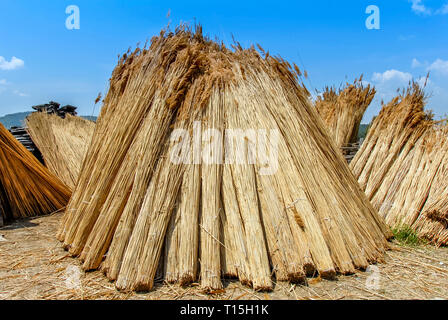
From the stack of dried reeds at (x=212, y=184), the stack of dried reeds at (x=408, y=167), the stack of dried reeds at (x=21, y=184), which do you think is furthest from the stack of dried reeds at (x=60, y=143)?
the stack of dried reeds at (x=408, y=167)

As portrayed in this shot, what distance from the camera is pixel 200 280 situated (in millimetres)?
2348

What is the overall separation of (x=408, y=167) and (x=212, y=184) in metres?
3.02

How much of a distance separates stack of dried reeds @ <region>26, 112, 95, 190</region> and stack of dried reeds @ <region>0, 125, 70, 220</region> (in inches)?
28.3

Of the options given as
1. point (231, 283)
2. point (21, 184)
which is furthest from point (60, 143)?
point (231, 283)

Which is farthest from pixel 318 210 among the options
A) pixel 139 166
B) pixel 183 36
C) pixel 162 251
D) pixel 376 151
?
pixel 376 151

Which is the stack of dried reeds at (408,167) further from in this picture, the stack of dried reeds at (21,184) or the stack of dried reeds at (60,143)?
Answer: the stack of dried reeds at (60,143)

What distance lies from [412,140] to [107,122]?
3960 mm

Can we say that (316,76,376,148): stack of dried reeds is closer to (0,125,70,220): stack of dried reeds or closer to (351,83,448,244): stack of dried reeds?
(351,83,448,244): stack of dried reeds

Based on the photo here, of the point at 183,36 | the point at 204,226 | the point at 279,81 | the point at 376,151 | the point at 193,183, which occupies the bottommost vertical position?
the point at 204,226

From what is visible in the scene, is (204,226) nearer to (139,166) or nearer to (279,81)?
(139,166)

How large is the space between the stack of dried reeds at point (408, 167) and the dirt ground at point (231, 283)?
60cm

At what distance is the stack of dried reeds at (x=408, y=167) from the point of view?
3.60m

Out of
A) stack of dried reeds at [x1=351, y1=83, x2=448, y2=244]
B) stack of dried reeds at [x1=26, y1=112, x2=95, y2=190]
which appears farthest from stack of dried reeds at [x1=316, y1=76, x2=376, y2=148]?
stack of dried reeds at [x1=26, y1=112, x2=95, y2=190]

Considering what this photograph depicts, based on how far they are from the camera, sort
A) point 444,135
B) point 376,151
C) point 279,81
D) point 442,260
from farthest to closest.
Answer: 1. point 376,151
2. point 444,135
3. point 279,81
4. point 442,260
